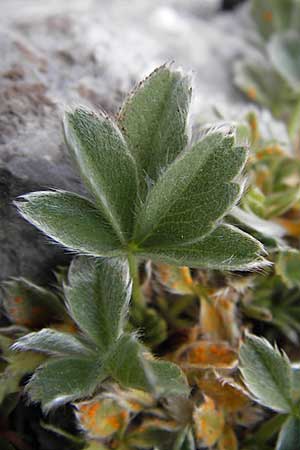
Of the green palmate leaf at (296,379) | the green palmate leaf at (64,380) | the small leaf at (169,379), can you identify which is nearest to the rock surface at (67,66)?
the green palmate leaf at (64,380)

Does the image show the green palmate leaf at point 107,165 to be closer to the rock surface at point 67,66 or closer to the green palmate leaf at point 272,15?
the rock surface at point 67,66

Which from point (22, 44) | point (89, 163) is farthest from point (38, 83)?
point (89, 163)

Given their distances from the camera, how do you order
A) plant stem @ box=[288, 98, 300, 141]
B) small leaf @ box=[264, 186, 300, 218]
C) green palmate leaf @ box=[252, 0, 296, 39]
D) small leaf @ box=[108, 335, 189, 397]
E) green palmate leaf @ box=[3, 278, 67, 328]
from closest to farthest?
small leaf @ box=[108, 335, 189, 397] < green palmate leaf @ box=[3, 278, 67, 328] < small leaf @ box=[264, 186, 300, 218] < plant stem @ box=[288, 98, 300, 141] < green palmate leaf @ box=[252, 0, 296, 39]

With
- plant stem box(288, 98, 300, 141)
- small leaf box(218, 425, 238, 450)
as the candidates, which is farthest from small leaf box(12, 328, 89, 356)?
plant stem box(288, 98, 300, 141)

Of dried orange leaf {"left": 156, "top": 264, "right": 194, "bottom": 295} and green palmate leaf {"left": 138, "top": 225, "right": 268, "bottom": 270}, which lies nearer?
green palmate leaf {"left": 138, "top": 225, "right": 268, "bottom": 270}

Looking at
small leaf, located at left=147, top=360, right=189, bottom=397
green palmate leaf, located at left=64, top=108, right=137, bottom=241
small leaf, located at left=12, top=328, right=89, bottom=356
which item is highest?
green palmate leaf, located at left=64, top=108, right=137, bottom=241

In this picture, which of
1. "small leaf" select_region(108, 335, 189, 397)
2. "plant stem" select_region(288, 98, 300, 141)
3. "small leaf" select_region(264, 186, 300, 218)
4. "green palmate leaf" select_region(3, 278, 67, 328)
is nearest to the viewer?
"small leaf" select_region(108, 335, 189, 397)

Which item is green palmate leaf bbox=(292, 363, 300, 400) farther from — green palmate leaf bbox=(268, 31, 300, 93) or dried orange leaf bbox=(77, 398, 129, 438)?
green palmate leaf bbox=(268, 31, 300, 93)

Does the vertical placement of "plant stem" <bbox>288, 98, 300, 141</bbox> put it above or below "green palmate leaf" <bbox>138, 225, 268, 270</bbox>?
above
